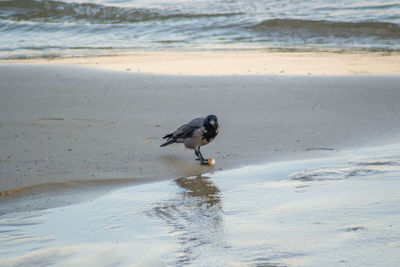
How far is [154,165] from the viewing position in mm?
5680

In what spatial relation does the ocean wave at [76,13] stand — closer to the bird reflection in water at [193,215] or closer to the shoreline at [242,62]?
the shoreline at [242,62]

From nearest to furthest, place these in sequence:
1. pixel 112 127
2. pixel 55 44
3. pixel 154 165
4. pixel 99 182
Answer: pixel 99 182 < pixel 154 165 < pixel 112 127 < pixel 55 44

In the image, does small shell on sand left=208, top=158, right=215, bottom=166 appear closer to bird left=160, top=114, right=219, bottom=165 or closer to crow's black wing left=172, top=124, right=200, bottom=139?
bird left=160, top=114, right=219, bottom=165

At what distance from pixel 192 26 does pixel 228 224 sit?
16.1m

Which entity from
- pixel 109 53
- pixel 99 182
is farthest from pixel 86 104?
pixel 109 53

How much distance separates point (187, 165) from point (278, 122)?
74.1 inches

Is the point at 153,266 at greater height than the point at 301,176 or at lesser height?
greater

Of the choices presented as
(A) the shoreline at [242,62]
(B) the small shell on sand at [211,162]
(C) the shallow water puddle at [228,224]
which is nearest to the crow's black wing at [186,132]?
(B) the small shell on sand at [211,162]

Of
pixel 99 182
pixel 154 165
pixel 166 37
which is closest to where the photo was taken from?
pixel 99 182

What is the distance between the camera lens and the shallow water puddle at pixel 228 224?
11.0 feet

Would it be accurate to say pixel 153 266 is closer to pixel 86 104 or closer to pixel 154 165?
pixel 154 165

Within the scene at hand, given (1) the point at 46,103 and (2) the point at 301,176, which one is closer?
(2) the point at 301,176

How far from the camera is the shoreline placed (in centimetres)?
1068

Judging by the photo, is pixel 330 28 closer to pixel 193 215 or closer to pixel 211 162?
pixel 211 162
